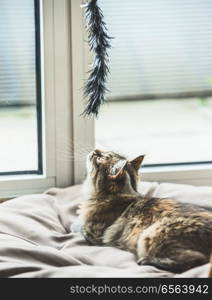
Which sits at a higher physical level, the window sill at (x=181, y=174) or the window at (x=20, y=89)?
the window at (x=20, y=89)

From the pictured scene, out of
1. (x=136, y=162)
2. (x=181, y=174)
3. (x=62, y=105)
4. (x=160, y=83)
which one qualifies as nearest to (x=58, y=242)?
(x=136, y=162)

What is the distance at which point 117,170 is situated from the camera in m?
2.57

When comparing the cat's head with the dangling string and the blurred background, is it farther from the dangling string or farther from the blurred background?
the blurred background

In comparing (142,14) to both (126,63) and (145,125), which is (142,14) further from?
(145,125)

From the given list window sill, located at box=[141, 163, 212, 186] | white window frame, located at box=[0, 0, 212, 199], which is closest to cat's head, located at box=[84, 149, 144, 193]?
white window frame, located at box=[0, 0, 212, 199]

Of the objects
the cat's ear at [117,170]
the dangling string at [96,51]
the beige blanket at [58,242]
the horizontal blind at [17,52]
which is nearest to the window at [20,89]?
the horizontal blind at [17,52]

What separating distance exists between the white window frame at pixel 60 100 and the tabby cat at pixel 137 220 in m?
0.32

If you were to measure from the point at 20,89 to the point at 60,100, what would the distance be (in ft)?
0.56

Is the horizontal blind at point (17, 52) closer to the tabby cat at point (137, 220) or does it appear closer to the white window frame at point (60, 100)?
the white window frame at point (60, 100)

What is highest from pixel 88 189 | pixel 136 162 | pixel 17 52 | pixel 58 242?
pixel 17 52

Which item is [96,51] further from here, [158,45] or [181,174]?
[181,174]

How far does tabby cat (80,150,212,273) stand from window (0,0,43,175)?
1.48 feet

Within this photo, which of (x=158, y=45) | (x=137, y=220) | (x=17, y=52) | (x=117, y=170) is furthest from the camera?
(x=158, y=45)

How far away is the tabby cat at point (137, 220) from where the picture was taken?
7.32ft
